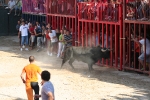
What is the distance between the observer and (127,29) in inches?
774

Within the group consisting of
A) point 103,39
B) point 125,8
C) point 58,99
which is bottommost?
point 58,99

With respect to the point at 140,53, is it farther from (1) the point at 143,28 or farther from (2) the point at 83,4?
(2) the point at 83,4

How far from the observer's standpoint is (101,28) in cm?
2191

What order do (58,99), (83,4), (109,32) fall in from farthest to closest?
1. (83,4)
2. (109,32)
3. (58,99)

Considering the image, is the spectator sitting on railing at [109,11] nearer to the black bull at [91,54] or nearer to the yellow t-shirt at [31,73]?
the black bull at [91,54]

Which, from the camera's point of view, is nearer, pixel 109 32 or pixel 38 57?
pixel 109 32

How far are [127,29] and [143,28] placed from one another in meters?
1.09

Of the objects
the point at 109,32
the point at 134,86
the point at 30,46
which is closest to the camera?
the point at 134,86

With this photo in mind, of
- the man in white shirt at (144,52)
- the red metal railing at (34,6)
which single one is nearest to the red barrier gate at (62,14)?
the red metal railing at (34,6)

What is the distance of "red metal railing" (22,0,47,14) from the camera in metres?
30.7

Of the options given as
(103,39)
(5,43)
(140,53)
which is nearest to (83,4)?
(103,39)

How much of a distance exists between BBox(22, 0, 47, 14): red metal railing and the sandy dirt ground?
7.60m

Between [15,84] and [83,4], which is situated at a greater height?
[83,4]

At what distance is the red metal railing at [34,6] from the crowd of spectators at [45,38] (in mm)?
1073
